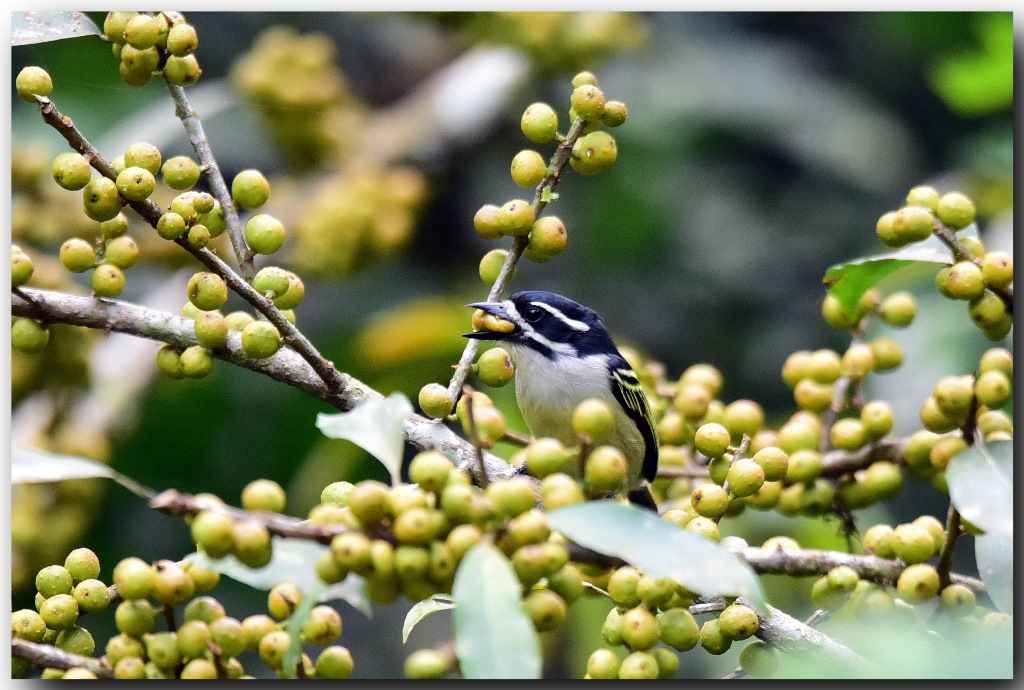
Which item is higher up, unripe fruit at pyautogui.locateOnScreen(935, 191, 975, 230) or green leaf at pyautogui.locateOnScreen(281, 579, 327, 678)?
unripe fruit at pyautogui.locateOnScreen(935, 191, 975, 230)

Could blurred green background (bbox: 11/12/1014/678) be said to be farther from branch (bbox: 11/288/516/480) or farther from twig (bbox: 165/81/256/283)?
twig (bbox: 165/81/256/283)

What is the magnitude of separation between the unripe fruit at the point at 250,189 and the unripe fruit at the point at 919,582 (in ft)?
4.02

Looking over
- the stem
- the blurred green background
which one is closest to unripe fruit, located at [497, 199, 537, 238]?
the stem

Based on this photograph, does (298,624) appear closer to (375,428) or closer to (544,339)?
(375,428)

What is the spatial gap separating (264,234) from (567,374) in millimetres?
1174

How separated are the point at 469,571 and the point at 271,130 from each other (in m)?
3.29

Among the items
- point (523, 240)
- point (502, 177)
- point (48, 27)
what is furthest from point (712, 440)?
point (502, 177)

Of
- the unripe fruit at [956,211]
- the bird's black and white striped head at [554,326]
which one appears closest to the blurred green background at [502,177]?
the bird's black and white striped head at [554,326]

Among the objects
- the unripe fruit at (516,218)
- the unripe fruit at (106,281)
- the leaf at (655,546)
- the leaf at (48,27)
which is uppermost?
the leaf at (48,27)

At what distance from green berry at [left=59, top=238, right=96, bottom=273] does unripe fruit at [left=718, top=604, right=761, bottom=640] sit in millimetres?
1147

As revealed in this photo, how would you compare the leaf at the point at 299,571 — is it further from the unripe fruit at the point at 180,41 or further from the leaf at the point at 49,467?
the unripe fruit at the point at 180,41

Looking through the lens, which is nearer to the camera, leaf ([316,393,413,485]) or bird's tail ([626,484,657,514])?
leaf ([316,393,413,485])

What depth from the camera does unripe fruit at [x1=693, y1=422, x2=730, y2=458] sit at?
1974 millimetres

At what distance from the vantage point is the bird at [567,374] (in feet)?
8.89
